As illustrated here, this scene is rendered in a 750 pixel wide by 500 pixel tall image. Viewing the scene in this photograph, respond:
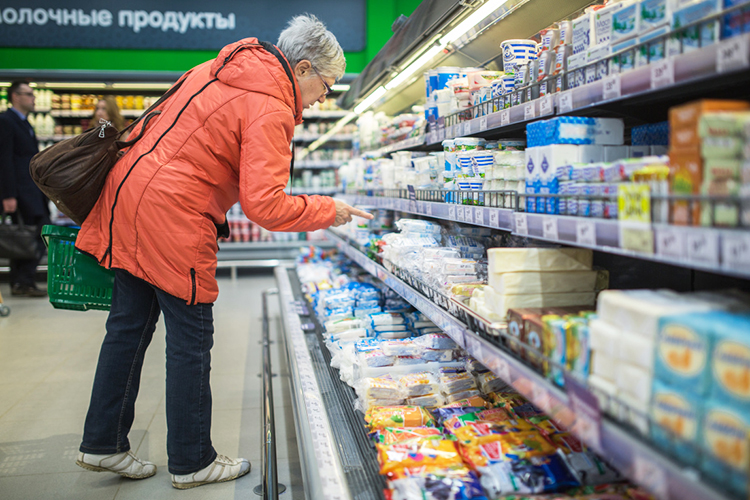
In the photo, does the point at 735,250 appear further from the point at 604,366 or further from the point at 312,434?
the point at 312,434

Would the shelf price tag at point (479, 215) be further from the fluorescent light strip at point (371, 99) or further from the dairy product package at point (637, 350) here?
the fluorescent light strip at point (371, 99)

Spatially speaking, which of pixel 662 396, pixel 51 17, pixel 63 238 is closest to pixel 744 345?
pixel 662 396

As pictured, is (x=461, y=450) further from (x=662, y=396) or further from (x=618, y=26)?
(x=618, y=26)

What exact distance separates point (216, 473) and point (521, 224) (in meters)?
1.55

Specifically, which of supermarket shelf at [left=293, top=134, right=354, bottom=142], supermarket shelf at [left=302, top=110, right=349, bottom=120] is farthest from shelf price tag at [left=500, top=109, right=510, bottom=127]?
supermarket shelf at [left=302, top=110, right=349, bottom=120]

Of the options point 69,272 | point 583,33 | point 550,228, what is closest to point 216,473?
point 69,272

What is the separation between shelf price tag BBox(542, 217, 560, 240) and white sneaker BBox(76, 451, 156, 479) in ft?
6.02

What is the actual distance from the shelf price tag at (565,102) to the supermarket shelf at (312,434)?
1.06 m

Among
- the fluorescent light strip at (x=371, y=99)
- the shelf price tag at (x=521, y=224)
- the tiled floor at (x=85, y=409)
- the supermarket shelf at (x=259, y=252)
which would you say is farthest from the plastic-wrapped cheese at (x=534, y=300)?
the supermarket shelf at (x=259, y=252)

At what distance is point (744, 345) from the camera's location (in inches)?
27.6

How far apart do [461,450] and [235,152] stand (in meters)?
1.20

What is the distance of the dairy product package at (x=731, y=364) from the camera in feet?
2.31

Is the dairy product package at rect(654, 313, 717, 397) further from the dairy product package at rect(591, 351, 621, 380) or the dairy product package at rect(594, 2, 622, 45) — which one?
the dairy product package at rect(594, 2, 622, 45)

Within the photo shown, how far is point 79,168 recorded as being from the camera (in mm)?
1871
